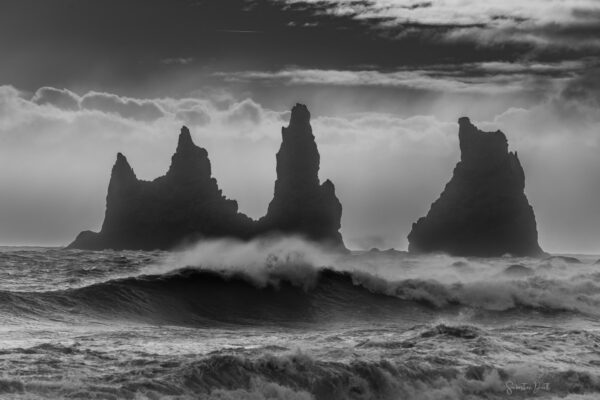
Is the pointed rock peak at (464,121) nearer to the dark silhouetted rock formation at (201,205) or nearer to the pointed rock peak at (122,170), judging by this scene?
the dark silhouetted rock formation at (201,205)

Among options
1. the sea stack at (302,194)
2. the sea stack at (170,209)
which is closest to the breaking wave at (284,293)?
the sea stack at (302,194)

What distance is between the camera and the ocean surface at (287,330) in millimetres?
17562

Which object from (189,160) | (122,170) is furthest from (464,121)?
(122,170)

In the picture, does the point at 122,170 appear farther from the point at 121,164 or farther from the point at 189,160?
the point at 189,160

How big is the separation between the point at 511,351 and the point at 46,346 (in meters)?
11.4

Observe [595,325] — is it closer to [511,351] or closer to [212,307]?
[511,351]

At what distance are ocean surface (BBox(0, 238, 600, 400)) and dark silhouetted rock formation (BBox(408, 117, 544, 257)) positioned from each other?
64.5 metres

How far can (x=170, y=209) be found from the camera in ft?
394

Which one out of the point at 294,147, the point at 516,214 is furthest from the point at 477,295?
the point at 516,214

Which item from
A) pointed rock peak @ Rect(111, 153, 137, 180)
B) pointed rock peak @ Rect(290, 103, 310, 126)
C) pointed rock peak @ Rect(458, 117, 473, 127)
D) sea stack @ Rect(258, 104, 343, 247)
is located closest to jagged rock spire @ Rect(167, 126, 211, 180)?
pointed rock peak @ Rect(111, 153, 137, 180)

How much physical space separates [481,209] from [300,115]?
87.0ft

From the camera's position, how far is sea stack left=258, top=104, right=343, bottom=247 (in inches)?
4168

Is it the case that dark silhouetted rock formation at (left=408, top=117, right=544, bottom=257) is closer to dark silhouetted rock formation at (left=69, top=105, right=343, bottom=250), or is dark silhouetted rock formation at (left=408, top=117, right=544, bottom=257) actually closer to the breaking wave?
dark silhouetted rock formation at (left=69, top=105, right=343, bottom=250)

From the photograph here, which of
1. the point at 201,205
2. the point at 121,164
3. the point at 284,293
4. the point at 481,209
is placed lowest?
the point at 284,293
